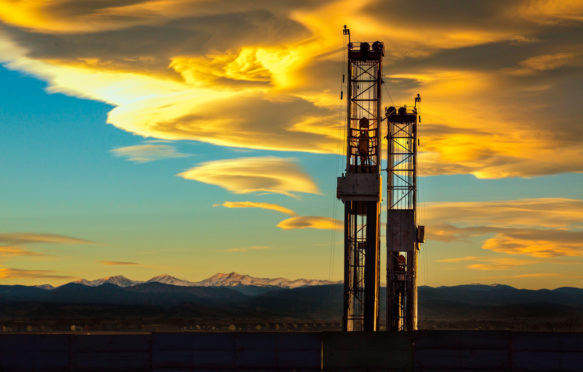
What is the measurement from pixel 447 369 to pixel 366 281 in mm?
19924

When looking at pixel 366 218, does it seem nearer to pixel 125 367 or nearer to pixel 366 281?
pixel 366 281

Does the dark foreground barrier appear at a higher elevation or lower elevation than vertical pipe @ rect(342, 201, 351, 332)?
lower

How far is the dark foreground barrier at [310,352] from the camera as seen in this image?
38688mm

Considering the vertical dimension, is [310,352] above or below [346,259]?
below

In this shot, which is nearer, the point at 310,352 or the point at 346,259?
the point at 310,352

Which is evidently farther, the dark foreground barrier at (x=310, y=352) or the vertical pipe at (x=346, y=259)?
the vertical pipe at (x=346, y=259)

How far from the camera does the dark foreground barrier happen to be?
127ft

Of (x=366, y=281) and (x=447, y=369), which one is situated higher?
(x=366, y=281)

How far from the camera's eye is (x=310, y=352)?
Result: 127 ft

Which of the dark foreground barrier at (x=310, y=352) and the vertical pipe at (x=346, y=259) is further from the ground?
the vertical pipe at (x=346, y=259)

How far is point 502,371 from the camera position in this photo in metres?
38.8

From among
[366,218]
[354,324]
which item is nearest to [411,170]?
[366,218]

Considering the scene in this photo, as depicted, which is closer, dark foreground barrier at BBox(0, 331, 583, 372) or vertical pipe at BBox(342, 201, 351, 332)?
dark foreground barrier at BBox(0, 331, 583, 372)

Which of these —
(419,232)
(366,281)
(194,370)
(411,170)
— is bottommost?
(194,370)
